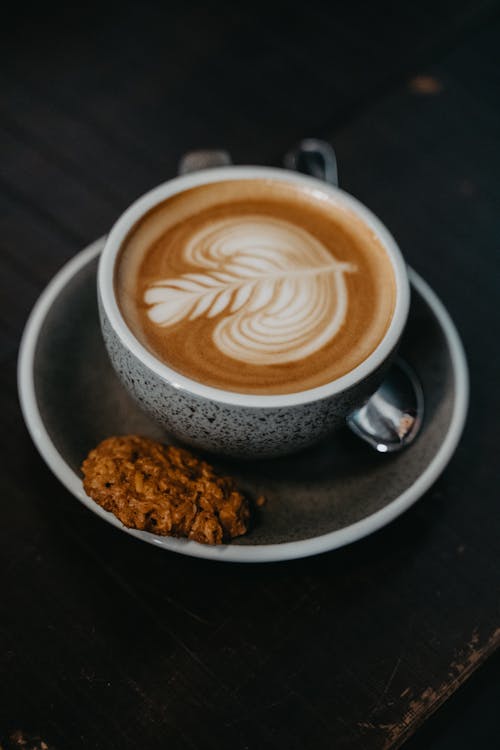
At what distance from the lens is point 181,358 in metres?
1.02

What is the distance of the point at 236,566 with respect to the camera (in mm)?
1049

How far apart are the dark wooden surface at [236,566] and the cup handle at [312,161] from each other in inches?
1.6

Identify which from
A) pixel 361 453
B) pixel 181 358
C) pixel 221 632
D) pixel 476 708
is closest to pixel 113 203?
pixel 181 358

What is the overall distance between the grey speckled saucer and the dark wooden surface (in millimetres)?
83

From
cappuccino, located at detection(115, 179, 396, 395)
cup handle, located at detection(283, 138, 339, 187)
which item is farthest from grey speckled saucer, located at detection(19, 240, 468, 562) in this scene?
cup handle, located at detection(283, 138, 339, 187)

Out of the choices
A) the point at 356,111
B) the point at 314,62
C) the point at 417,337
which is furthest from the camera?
the point at 314,62

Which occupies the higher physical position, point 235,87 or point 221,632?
point 235,87

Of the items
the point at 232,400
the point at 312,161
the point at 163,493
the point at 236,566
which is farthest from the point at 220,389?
the point at 312,161

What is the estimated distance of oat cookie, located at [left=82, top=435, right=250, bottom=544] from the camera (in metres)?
0.94

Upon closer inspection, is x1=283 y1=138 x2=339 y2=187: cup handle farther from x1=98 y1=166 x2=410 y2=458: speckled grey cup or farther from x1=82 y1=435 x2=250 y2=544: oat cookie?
x1=82 y1=435 x2=250 y2=544: oat cookie

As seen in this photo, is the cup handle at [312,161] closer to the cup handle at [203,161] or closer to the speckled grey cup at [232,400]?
the cup handle at [203,161]

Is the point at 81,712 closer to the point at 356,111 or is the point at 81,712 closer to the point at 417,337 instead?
the point at 417,337

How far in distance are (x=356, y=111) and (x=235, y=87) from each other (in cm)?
27

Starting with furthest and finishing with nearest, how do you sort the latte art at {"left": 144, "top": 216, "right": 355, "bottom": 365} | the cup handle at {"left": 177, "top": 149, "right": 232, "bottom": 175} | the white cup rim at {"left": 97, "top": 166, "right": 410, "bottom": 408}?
the cup handle at {"left": 177, "top": 149, "right": 232, "bottom": 175} → the latte art at {"left": 144, "top": 216, "right": 355, "bottom": 365} → the white cup rim at {"left": 97, "top": 166, "right": 410, "bottom": 408}
